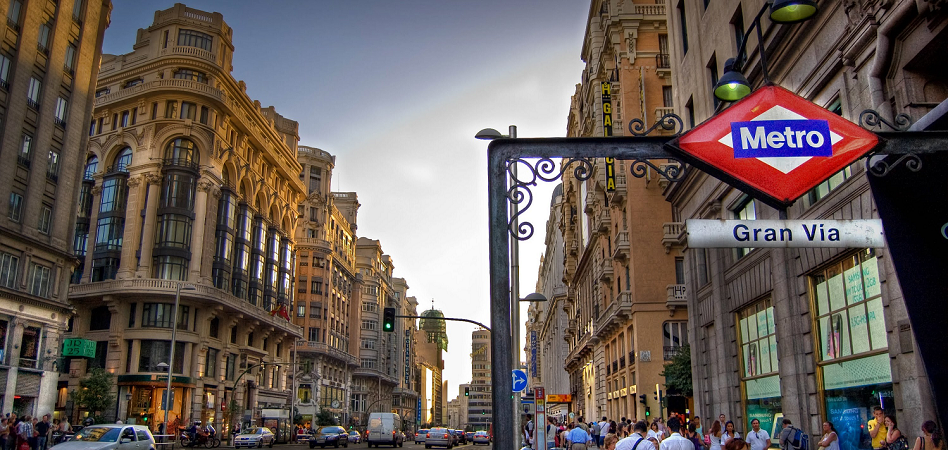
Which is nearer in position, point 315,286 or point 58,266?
point 58,266

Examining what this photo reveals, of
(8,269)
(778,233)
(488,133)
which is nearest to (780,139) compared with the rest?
(778,233)

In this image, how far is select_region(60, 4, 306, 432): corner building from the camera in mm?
56031

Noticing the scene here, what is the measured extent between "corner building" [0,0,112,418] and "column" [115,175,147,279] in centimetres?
1457

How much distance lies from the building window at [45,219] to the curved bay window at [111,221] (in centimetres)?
1759

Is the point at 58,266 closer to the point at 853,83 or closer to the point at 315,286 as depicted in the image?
the point at 853,83

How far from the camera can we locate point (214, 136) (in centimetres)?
6112

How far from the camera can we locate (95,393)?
1967 inches

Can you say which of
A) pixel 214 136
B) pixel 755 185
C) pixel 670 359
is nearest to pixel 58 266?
pixel 214 136

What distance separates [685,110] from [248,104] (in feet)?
172

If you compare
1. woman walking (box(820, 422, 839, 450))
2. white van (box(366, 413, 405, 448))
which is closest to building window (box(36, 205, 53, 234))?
white van (box(366, 413, 405, 448))

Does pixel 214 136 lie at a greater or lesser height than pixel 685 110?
greater

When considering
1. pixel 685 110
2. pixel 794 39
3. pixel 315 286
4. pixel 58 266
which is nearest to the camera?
pixel 794 39

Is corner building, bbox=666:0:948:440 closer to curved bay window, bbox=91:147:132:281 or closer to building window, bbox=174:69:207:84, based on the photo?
building window, bbox=174:69:207:84

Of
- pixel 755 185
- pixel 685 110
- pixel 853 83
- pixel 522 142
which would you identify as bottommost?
pixel 755 185
